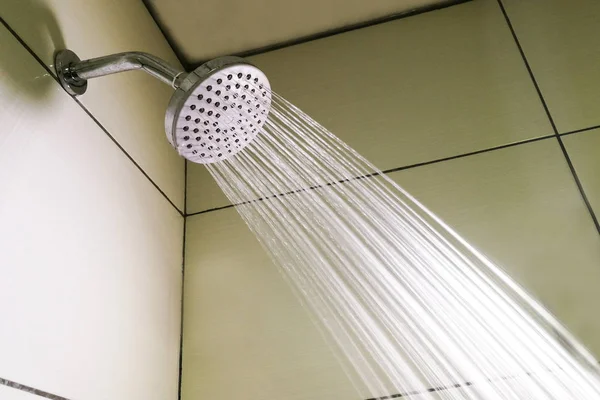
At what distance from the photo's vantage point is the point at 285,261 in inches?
30.5

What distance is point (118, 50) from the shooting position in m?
0.74

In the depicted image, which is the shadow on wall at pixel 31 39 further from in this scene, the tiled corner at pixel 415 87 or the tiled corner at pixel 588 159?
the tiled corner at pixel 588 159

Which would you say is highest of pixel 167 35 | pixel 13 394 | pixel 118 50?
pixel 167 35

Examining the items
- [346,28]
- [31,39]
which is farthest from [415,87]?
[31,39]

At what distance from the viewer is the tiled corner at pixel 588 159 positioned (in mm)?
730

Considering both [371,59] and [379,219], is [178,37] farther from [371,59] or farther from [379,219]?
[379,219]

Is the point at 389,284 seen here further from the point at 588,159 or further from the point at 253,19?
the point at 253,19

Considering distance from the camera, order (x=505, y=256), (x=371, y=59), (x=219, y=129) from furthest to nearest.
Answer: (x=371, y=59) → (x=505, y=256) → (x=219, y=129)

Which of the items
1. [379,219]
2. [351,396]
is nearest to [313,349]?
[351,396]

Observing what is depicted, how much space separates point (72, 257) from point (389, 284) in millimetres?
368

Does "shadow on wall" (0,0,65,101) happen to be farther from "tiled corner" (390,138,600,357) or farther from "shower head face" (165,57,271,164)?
"tiled corner" (390,138,600,357)

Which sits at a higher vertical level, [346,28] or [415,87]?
[346,28]

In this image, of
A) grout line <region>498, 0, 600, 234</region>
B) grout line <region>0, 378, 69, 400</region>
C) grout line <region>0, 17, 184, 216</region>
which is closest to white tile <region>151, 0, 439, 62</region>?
grout line <region>498, 0, 600, 234</region>

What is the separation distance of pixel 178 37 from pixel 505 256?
605mm
